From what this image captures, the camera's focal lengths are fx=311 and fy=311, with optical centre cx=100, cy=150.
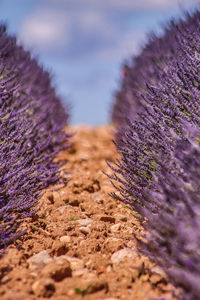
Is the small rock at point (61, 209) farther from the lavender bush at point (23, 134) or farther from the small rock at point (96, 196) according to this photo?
the small rock at point (96, 196)

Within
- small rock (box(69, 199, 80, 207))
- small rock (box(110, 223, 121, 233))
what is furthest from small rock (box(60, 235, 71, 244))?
small rock (box(69, 199, 80, 207))

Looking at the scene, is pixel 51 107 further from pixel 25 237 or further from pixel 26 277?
pixel 26 277

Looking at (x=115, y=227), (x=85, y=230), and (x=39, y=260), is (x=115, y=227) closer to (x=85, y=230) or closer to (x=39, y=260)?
(x=85, y=230)

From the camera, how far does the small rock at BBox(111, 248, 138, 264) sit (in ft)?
7.21

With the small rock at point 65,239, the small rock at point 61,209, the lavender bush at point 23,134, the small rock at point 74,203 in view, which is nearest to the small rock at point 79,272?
the small rock at point 65,239

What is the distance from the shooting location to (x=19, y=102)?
12.3 feet

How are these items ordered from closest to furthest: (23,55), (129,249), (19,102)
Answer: (129,249), (19,102), (23,55)

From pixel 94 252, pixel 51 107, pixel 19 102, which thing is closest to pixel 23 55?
pixel 51 107

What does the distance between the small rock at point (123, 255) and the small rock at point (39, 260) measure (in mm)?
462

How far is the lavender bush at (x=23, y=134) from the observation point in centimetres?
264

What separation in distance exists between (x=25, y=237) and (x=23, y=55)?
313 centimetres

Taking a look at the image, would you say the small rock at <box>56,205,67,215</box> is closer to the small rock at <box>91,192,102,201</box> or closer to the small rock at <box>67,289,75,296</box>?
the small rock at <box>91,192,102,201</box>

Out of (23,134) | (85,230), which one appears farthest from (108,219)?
(23,134)

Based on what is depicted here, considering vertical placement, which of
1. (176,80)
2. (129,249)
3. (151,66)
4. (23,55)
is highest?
(23,55)
